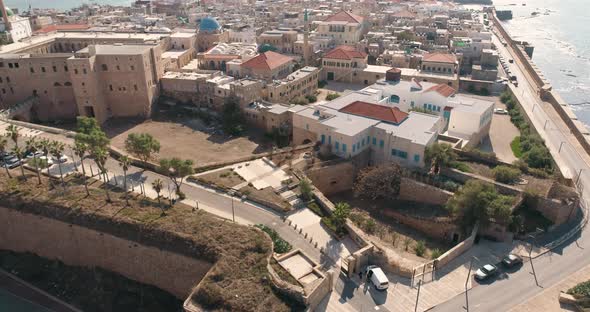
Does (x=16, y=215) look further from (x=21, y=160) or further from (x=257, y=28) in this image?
(x=257, y=28)

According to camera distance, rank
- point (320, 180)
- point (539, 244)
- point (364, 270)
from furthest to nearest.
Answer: point (320, 180)
point (539, 244)
point (364, 270)

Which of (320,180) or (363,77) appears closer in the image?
(320,180)

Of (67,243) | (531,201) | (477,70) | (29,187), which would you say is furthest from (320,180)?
(477,70)

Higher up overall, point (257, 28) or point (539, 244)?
point (257, 28)

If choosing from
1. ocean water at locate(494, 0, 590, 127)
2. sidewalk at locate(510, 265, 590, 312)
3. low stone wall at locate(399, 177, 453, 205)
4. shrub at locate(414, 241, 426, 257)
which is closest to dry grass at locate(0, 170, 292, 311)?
shrub at locate(414, 241, 426, 257)

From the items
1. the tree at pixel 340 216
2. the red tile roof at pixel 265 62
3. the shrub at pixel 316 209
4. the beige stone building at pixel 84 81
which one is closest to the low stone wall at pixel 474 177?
the tree at pixel 340 216

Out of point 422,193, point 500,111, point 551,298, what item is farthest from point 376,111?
point 500,111

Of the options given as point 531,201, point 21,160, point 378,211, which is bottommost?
point 378,211
